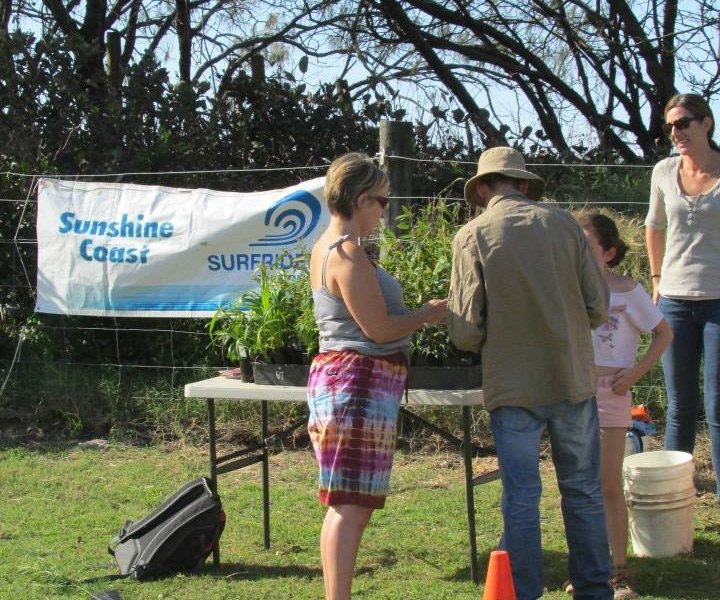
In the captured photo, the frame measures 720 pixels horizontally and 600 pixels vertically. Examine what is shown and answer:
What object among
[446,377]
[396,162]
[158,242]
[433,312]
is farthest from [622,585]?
[158,242]

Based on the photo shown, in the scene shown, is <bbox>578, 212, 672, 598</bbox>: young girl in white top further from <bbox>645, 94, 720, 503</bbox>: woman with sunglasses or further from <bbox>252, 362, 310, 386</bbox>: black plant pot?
<bbox>252, 362, 310, 386</bbox>: black plant pot

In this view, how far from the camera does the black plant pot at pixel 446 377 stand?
13.8ft

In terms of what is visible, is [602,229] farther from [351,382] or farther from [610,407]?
[351,382]

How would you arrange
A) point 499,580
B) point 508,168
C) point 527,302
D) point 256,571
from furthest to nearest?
1. point 256,571
2. point 508,168
3. point 527,302
4. point 499,580

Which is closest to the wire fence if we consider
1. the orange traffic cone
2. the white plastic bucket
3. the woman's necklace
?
the woman's necklace

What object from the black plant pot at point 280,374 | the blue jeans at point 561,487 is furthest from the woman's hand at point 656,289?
the black plant pot at point 280,374

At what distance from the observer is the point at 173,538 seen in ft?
14.8

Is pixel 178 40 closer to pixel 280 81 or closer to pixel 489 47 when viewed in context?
pixel 280 81

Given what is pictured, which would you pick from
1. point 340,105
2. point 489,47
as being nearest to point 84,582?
point 340,105

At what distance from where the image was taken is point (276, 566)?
467 centimetres

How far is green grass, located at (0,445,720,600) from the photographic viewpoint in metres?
4.35

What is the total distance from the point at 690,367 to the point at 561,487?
4.95 feet

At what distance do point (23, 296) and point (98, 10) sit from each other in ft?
10.5

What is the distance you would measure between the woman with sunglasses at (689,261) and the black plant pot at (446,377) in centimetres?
107
